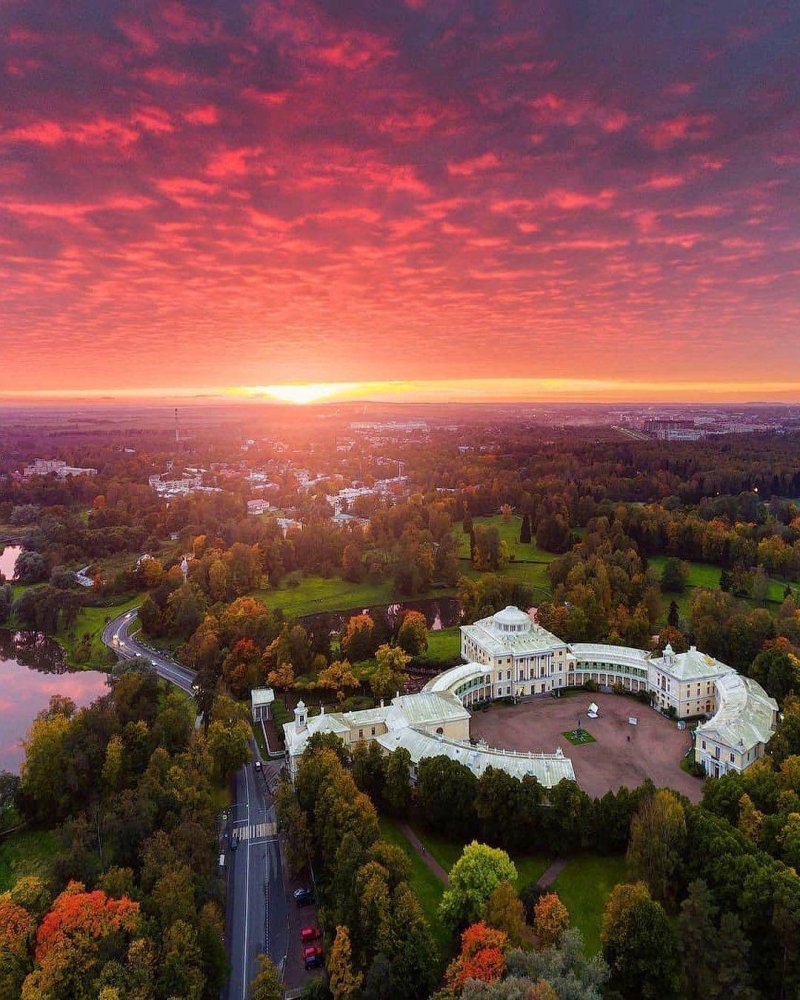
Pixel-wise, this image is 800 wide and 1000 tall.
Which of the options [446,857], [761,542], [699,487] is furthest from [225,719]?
[699,487]

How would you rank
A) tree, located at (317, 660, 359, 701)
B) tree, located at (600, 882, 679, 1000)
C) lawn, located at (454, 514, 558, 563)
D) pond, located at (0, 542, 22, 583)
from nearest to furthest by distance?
tree, located at (600, 882, 679, 1000) < tree, located at (317, 660, 359, 701) < pond, located at (0, 542, 22, 583) < lawn, located at (454, 514, 558, 563)

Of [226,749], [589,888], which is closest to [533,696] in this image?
[589,888]

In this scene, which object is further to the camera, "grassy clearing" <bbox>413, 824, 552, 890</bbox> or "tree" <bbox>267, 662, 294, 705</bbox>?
"tree" <bbox>267, 662, 294, 705</bbox>

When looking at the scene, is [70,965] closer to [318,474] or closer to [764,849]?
[764,849]

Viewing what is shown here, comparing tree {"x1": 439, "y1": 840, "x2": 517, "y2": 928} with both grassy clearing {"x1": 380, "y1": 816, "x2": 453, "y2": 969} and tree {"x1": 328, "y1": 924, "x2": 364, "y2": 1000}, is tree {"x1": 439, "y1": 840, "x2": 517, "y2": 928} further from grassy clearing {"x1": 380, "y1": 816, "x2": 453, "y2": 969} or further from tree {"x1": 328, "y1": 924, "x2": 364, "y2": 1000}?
tree {"x1": 328, "y1": 924, "x2": 364, "y2": 1000}

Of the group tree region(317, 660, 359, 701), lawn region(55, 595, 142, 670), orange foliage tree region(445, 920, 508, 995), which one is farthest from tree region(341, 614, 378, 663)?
orange foliage tree region(445, 920, 508, 995)

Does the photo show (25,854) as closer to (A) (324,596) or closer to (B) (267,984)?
(B) (267,984)
